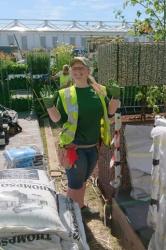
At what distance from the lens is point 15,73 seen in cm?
1188

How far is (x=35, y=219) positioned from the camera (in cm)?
259

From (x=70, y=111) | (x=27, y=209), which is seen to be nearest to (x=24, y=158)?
(x=70, y=111)

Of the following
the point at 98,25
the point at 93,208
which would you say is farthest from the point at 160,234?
the point at 98,25

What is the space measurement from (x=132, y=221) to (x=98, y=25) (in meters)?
34.1

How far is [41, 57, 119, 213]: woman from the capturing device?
3.39 metres

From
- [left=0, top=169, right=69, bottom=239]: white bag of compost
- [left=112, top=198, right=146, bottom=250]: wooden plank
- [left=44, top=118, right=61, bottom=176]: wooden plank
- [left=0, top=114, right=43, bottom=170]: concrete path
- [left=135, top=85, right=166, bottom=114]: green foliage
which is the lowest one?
[left=0, top=114, right=43, bottom=170]: concrete path

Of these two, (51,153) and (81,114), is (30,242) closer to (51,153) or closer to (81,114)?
(81,114)

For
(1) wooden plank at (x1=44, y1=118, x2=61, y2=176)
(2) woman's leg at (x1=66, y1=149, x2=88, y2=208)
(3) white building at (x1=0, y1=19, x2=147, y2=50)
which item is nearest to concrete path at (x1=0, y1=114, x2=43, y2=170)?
(1) wooden plank at (x1=44, y1=118, x2=61, y2=176)

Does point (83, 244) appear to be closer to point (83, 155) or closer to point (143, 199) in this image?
point (83, 155)

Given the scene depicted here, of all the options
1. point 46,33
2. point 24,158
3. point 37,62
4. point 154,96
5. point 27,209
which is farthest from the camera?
point 46,33

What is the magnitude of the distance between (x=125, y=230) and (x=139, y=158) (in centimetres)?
89

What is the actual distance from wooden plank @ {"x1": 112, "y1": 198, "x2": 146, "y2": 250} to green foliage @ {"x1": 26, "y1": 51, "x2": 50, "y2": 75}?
818 centimetres

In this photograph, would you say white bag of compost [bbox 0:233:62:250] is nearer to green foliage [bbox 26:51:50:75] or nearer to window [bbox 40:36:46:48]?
green foliage [bbox 26:51:50:75]

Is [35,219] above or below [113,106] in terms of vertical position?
below
